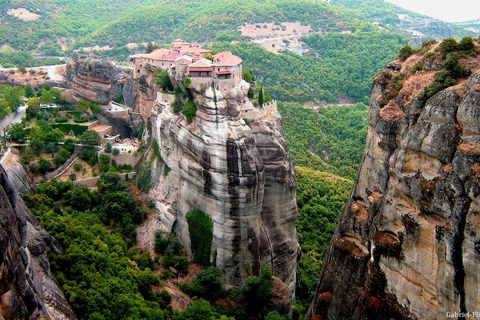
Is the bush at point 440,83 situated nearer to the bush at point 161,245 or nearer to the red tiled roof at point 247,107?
the red tiled roof at point 247,107

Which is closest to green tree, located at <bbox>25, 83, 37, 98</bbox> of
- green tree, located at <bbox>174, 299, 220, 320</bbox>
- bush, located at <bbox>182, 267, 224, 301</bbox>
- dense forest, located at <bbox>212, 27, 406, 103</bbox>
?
bush, located at <bbox>182, 267, 224, 301</bbox>

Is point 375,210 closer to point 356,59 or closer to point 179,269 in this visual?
point 179,269

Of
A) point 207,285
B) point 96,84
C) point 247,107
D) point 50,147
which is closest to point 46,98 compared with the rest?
point 96,84

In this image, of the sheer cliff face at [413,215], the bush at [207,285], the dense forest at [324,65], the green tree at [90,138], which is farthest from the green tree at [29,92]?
the sheer cliff face at [413,215]

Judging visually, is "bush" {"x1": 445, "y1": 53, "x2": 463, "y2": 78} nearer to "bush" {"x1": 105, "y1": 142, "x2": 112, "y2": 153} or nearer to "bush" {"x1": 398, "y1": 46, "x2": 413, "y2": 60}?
"bush" {"x1": 398, "y1": 46, "x2": 413, "y2": 60}

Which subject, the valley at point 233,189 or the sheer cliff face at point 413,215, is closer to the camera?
the sheer cliff face at point 413,215

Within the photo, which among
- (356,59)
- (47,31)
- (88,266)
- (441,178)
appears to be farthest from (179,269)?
(47,31)
